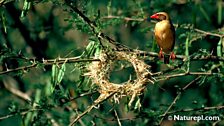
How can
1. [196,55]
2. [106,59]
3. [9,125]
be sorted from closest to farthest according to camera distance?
[106,59] → [196,55] → [9,125]

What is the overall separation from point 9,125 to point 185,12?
3086mm

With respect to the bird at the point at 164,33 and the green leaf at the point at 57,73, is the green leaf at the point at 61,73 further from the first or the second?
the bird at the point at 164,33

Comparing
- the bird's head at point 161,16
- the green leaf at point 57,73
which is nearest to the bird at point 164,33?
the bird's head at point 161,16

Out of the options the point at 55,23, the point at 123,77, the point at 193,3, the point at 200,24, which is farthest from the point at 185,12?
the point at 193,3

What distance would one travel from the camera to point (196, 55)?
4031 mm

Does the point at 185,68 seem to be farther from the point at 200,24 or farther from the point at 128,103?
the point at 200,24

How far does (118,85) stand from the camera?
147 inches

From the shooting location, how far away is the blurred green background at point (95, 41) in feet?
14.3

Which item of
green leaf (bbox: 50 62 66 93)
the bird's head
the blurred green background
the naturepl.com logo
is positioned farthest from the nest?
the bird's head

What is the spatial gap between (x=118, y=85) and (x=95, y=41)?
0.49m

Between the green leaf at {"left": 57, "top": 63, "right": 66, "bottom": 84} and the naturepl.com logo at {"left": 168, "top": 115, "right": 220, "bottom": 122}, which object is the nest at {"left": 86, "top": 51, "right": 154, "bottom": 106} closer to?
the green leaf at {"left": 57, "top": 63, "right": 66, "bottom": 84}

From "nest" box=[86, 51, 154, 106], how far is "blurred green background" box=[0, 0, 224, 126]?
0.28 feet

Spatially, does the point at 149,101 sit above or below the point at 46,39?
below

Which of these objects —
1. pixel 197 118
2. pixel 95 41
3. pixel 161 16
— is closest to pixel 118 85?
pixel 95 41
